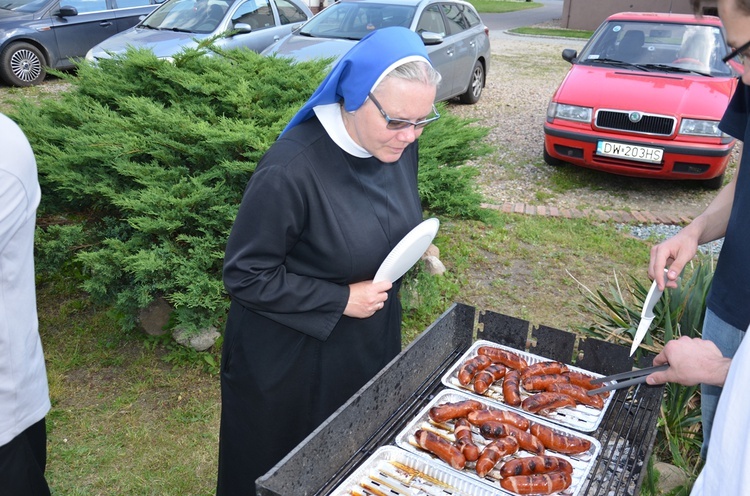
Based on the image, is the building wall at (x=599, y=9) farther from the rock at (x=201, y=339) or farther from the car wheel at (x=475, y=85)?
the rock at (x=201, y=339)

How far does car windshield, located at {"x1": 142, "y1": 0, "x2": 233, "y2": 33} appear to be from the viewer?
9.72 meters

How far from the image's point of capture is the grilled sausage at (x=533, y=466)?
→ 6.16ft

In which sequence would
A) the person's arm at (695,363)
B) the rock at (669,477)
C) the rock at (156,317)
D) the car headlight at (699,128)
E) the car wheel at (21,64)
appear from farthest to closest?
the car wheel at (21,64), the car headlight at (699,128), the rock at (156,317), the rock at (669,477), the person's arm at (695,363)

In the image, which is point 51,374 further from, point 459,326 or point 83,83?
point 459,326

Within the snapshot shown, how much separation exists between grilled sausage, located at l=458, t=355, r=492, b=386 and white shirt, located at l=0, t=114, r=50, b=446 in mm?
1398

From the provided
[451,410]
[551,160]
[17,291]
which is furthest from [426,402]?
[551,160]

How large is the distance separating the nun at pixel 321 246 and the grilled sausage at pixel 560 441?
0.66 meters

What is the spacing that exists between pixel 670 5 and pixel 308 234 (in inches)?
1061

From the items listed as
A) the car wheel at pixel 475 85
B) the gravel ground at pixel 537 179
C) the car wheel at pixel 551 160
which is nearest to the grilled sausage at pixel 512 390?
the gravel ground at pixel 537 179

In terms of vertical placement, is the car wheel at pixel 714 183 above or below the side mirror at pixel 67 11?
below

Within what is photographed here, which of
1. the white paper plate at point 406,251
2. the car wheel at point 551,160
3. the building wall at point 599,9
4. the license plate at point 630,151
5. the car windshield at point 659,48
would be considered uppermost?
the white paper plate at point 406,251

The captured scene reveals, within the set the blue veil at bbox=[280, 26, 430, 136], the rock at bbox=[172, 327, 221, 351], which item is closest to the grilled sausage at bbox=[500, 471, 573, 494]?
the blue veil at bbox=[280, 26, 430, 136]

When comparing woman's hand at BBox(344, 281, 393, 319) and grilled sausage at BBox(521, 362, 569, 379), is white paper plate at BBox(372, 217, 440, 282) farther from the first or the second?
grilled sausage at BBox(521, 362, 569, 379)

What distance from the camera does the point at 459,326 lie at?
2.68 m
